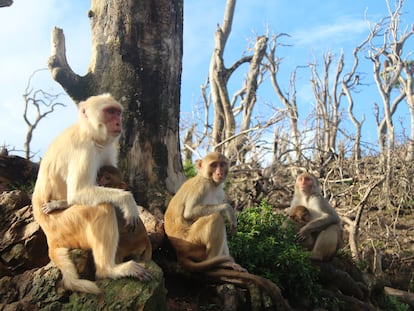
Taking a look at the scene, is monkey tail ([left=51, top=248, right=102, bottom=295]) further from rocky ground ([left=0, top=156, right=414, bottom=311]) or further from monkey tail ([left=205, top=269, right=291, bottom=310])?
monkey tail ([left=205, top=269, right=291, bottom=310])

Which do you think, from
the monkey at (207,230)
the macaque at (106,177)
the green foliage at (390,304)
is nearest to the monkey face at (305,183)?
the green foliage at (390,304)

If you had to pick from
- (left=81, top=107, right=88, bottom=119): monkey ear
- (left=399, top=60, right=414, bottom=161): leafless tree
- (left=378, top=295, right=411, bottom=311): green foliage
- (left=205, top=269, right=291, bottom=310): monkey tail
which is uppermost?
(left=399, top=60, right=414, bottom=161): leafless tree

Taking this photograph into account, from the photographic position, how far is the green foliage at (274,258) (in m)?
7.23

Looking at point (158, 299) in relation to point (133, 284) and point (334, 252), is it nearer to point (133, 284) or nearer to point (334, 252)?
point (133, 284)

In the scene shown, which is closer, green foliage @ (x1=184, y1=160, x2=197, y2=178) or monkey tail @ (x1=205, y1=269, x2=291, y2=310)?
monkey tail @ (x1=205, y1=269, x2=291, y2=310)

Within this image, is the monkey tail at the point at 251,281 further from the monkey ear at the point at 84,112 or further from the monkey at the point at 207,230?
the monkey ear at the point at 84,112

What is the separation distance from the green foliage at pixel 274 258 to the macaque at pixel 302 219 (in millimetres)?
778

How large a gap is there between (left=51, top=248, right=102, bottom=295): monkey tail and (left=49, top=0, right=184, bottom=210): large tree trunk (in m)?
2.46

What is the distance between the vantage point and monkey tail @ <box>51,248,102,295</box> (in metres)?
4.96

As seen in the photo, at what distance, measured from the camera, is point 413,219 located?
15.2 metres

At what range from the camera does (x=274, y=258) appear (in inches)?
286

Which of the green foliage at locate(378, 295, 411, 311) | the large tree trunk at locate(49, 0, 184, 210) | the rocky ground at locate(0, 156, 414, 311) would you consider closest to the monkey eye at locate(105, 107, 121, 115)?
the rocky ground at locate(0, 156, 414, 311)

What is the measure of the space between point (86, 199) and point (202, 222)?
72.4 inches

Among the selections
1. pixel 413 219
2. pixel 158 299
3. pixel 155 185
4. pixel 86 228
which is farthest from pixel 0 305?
pixel 413 219
